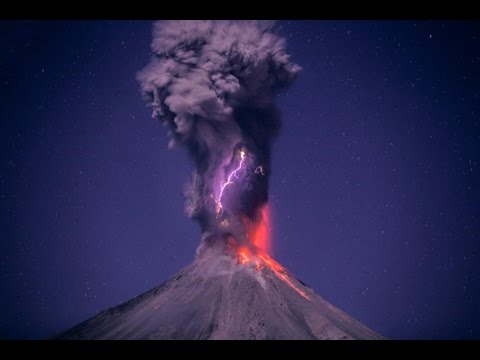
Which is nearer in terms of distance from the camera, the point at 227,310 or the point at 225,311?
the point at 225,311

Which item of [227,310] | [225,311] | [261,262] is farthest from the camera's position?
[261,262]

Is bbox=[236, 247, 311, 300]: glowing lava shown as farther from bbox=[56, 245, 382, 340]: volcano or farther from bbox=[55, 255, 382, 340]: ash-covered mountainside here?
bbox=[55, 255, 382, 340]: ash-covered mountainside

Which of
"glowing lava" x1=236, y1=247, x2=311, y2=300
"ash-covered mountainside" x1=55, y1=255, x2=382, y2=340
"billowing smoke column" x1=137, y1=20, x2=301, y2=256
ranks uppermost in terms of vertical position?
"billowing smoke column" x1=137, y1=20, x2=301, y2=256

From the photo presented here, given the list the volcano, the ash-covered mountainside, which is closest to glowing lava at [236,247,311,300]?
the volcano

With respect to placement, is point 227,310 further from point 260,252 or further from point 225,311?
point 260,252

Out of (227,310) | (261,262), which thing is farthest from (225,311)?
(261,262)
